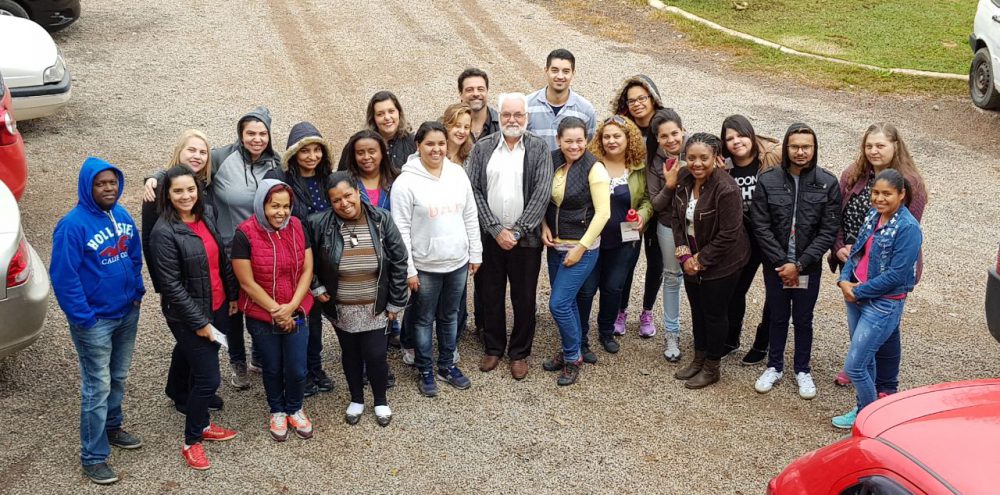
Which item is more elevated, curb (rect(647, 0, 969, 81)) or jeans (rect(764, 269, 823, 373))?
curb (rect(647, 0, 969, 81))

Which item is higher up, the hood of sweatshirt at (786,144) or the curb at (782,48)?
the hood of sweatshirt at (786,144)

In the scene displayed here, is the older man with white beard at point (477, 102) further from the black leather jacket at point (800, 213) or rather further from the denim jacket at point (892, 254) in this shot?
the denim jacket at point (892, 254)

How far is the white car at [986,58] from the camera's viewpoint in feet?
37.8

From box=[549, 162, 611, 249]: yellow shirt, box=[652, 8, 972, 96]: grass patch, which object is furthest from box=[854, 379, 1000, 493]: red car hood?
box=[652, 8, 972, 96]: grass patch

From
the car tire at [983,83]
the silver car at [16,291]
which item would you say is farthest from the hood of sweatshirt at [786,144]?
the car tire at [983,83]

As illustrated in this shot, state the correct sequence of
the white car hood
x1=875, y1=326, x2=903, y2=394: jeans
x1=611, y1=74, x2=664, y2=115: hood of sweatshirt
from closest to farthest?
Result: x1=875, y1=326, x2=903, y2=394: jeans, x1=611, y1=74, x2=664, y2=115: hood of sweatshirt, the white car hood

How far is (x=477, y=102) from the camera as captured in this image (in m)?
6.84

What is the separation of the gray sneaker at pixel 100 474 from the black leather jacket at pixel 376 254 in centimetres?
145

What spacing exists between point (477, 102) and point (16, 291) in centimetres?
318

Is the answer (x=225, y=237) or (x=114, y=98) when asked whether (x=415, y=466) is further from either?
(x=114, y=98)

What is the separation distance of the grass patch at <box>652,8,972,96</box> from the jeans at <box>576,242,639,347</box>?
735cm

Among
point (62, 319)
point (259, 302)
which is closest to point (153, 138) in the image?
point (62, 319)

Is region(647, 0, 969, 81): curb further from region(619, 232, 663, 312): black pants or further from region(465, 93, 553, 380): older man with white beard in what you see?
region(465, 93, 553, 380): older man with white beard

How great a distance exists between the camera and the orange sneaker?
570 centimetres
